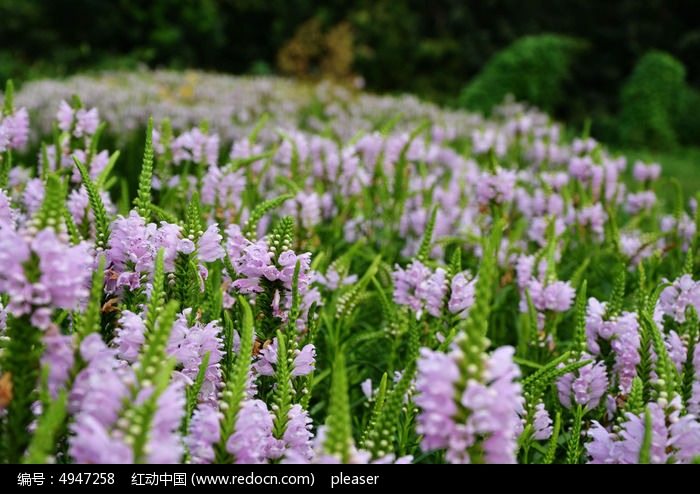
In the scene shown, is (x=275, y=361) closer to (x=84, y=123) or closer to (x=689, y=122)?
(x=84, y=123)

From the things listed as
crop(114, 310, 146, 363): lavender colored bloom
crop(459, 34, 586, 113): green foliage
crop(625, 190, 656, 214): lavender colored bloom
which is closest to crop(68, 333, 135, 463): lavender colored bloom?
crop(114, 310, 146, 363): lavender colored bloom

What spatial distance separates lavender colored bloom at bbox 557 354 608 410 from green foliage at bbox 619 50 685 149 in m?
16.2

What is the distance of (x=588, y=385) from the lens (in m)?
2.26

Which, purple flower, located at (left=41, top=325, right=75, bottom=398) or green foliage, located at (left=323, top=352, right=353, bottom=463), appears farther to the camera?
purple flower, located at (left=41, top=325, right=75, bottom=398)

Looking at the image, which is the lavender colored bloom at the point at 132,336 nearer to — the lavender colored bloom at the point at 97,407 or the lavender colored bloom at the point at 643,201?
the lavender colored bloom at the point at 97,407

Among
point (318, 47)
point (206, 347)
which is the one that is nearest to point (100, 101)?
point (206, 347)

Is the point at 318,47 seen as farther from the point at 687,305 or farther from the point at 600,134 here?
the point at 687,305

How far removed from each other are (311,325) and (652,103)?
1732cm

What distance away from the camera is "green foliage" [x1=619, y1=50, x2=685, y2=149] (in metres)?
17.1

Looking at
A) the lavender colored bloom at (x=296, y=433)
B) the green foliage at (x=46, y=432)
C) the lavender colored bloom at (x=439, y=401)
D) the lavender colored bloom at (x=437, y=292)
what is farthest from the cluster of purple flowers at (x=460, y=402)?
the lavender colored bloom at (x=437, y=292)

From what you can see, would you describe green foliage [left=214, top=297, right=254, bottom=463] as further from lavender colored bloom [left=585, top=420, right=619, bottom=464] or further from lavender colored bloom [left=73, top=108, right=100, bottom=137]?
lavender colored bloom [left=73, top=108, right=100, bottom=137]

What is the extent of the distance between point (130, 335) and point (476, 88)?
1638 cm

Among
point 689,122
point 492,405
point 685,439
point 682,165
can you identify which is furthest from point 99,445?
point 689,122

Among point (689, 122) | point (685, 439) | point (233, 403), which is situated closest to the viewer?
point (233, 403)
